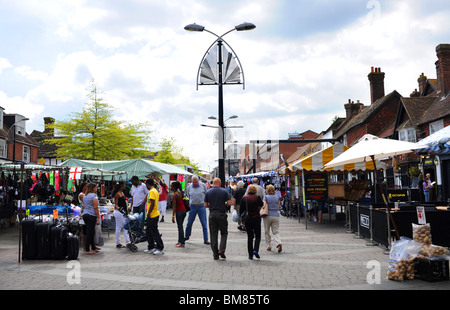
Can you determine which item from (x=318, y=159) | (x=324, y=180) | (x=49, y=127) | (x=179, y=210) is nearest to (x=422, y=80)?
(x=324, y=180)

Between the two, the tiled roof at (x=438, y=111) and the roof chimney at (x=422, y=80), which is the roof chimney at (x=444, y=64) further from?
the roof chimney at (x=422, y=80)

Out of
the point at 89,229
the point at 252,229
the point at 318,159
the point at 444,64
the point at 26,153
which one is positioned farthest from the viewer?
the point at 26,153

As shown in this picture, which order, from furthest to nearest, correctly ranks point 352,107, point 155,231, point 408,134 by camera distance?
1. point 352,107
2. point 408,134
3. point 155,231

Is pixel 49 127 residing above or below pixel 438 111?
above

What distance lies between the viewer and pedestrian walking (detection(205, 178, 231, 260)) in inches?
337

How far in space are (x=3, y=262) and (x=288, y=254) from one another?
243 inches

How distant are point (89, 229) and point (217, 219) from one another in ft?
10.7

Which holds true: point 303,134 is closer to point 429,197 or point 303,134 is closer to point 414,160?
point 414,160

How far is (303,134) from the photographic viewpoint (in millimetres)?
84062

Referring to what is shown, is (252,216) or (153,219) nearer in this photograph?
(252,216)

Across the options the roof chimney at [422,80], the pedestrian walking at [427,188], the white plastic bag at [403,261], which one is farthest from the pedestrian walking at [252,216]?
the roof chimney at [422,80]

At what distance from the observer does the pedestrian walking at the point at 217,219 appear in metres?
8.55

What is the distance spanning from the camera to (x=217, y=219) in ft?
28.6

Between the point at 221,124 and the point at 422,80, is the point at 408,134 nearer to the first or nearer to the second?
the point at 422,80
